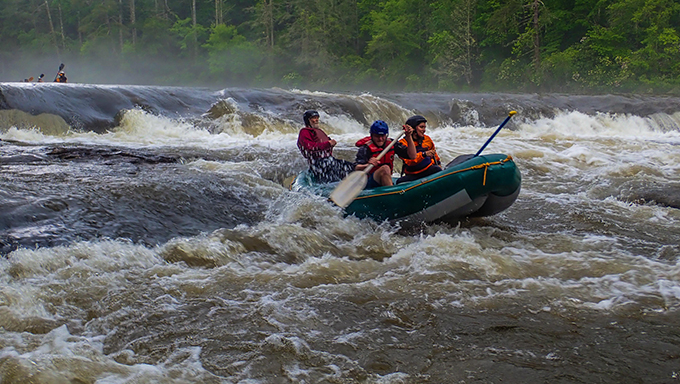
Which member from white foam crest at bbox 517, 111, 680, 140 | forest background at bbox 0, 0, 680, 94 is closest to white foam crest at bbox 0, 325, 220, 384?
white foam crest at bbox 517, 111, 680, 140

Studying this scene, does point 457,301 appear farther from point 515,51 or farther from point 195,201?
point 515,51

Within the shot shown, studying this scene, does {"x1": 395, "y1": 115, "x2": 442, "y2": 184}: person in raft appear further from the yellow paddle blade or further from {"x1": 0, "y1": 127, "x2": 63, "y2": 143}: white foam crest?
{"x1": 0, "y1": 127, "x2": 63, "y2": 143}: white foam crest

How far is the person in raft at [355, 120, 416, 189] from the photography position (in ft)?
18.7

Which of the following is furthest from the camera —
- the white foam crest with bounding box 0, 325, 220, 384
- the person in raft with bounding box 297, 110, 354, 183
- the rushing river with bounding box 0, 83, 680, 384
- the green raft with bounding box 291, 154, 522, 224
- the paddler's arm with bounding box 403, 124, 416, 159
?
the person in raft with bounding box 297, 110, 354, 183

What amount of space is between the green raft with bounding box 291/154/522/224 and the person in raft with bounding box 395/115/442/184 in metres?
0.25

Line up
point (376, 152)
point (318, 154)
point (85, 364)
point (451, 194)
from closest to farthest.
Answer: point (85, 364)
point (451, 194)
point (376, 152)
point (318, 154)

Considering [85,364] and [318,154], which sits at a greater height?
[318,154]

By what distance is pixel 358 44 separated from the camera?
37062 millimetres

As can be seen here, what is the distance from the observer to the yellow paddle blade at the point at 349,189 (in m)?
5.33

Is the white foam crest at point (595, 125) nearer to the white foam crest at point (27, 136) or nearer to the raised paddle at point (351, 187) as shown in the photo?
the raised paddle at point (351, 187)

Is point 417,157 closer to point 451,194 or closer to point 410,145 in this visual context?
point 410,145

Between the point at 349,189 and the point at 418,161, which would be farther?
→ the point at 418,161

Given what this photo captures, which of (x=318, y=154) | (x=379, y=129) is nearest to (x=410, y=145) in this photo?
(x=379, y=129)

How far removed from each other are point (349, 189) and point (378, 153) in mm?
667
